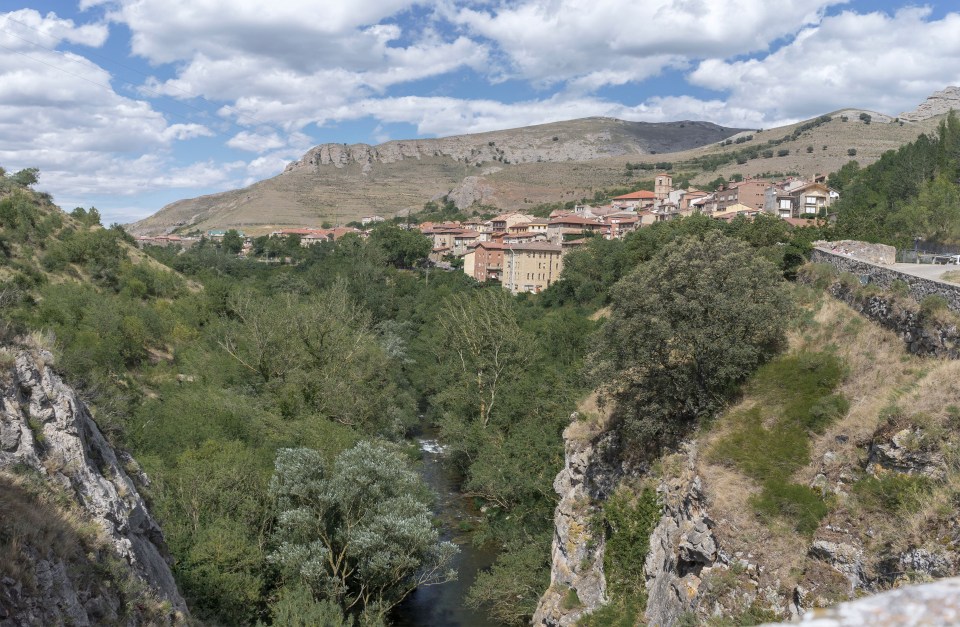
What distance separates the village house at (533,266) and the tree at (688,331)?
190 feet

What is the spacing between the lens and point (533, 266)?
7931cm

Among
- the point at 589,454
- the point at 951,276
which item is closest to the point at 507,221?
the point at 589,454

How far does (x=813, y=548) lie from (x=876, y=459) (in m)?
2.49

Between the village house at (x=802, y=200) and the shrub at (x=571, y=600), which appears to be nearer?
the shrub at (x=571, y=600)

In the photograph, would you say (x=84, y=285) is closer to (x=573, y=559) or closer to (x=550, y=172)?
(x=573, y=559)

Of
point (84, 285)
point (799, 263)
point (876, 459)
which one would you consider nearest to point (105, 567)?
point (876, 459)

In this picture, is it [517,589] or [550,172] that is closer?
[517,589]

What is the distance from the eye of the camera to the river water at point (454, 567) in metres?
23.1

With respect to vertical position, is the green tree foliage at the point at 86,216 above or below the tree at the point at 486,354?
above

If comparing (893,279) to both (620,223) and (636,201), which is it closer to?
(620,223)

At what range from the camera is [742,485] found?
15.0 meters

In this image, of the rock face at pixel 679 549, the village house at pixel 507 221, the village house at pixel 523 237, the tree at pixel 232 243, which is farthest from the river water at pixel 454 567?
the tree at pixel 232 243

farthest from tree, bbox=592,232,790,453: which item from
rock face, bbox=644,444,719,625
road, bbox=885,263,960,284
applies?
road, bbox=885,263,960,284

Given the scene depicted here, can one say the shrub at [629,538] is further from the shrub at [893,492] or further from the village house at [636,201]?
the village house at [636,201]
